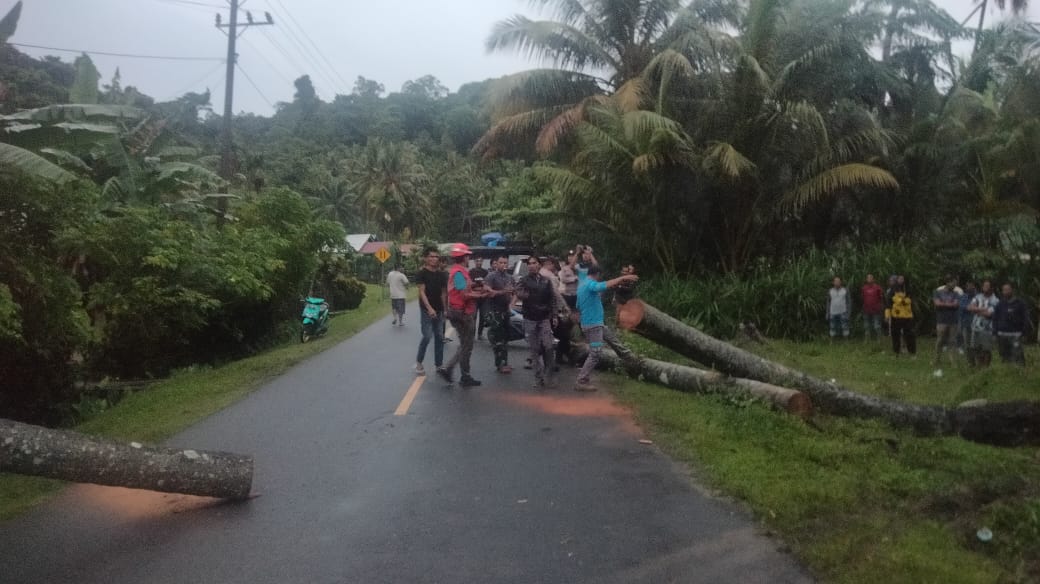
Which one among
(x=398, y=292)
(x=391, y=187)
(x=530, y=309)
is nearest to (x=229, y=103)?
(x=398, y=292)

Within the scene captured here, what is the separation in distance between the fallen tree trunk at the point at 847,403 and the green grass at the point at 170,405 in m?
Answer: 5.19

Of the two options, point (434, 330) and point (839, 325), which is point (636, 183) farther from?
point (434, 330)

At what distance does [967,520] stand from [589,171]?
1520 cm

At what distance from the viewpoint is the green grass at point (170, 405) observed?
23.0 feet

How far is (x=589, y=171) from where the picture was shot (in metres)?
19.8

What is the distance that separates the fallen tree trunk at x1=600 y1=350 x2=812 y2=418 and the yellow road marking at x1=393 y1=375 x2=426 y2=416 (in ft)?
8.84

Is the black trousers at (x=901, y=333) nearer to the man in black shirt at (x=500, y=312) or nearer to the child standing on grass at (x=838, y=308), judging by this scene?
the child standing on grass at (x=838, y=308)

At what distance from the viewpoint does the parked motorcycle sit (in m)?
19.2

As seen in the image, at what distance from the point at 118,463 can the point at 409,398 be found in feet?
15.6

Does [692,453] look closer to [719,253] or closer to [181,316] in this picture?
[181,316]

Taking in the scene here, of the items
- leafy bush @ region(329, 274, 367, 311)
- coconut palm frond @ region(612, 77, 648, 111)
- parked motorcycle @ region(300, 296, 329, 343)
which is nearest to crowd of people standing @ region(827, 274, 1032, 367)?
coconut palm frond @ region(612, 77, 648, 111)

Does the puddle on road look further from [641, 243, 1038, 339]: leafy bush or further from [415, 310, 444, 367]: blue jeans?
[641, 243, 1038, 339]: leafy bush

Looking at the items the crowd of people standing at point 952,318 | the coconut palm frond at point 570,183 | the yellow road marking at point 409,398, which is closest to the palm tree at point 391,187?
the coconut palm frond at point 570,183

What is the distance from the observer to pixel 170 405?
10859mm
